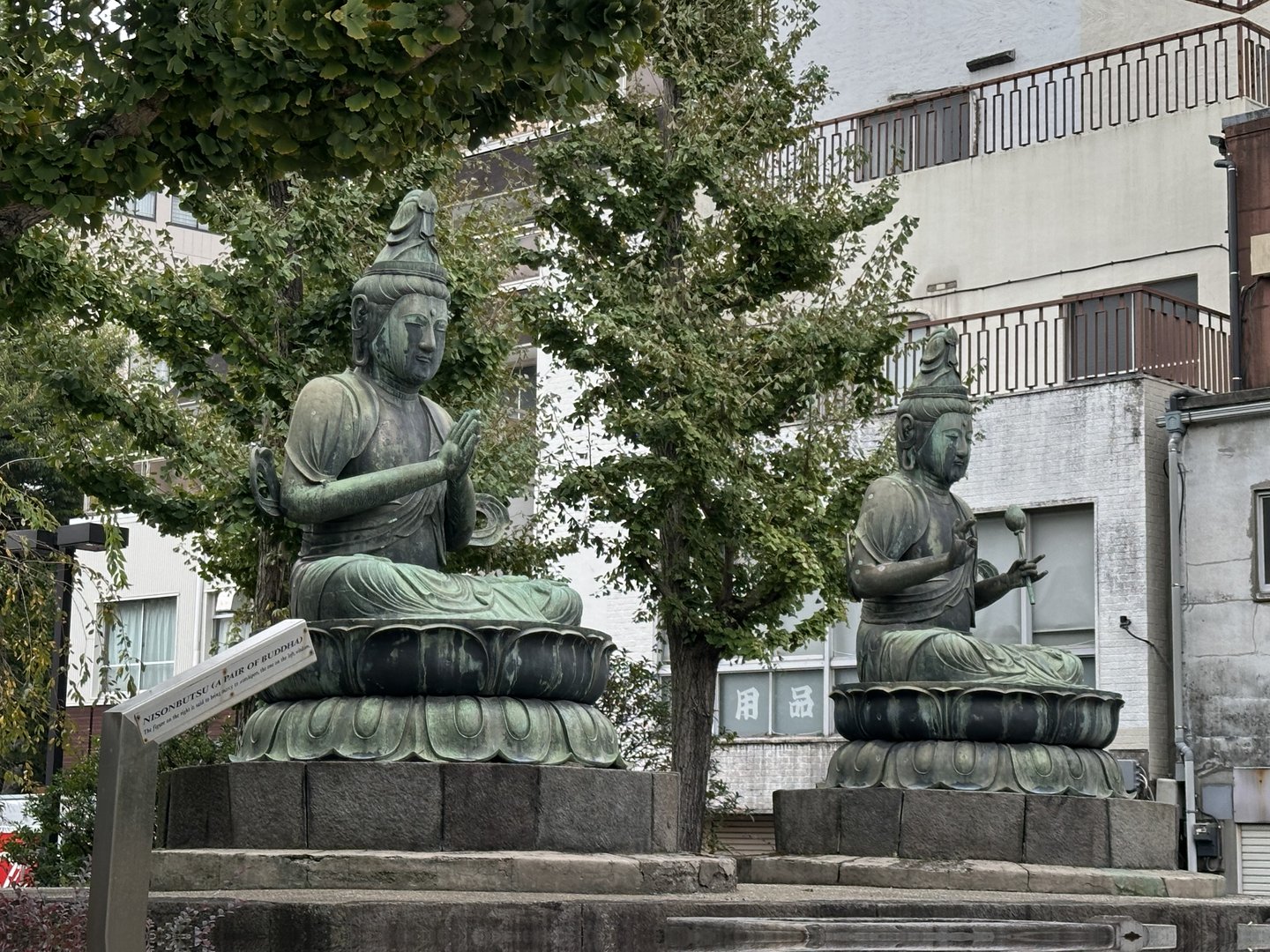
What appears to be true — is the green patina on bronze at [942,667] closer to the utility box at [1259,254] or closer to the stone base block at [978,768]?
the stone base block at [978,768]

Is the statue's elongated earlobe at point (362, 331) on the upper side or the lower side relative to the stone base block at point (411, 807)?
upper

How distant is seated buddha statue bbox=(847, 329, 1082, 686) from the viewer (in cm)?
1068

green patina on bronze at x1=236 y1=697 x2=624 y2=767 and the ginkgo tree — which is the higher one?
the ginkgo tree

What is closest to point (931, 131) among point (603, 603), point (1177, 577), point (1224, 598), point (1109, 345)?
point (1109, 345)

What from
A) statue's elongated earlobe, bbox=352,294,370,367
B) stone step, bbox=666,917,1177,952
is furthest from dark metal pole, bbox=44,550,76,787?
stone step, bbox=666,917,1177,952

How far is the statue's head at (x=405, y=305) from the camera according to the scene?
9.26m

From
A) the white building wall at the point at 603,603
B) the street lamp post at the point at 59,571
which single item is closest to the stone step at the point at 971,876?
the street lamp post at the point at 59,571

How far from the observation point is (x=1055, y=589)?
2222 centimetres

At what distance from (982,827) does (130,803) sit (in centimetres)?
594

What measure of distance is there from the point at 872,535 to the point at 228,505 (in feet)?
18.7

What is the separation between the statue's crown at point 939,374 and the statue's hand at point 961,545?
0.81 metres

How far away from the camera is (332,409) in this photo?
9055 mm

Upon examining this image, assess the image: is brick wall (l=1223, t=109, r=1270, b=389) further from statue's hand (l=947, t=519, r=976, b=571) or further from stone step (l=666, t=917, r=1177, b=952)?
stone step (l=666, t=917, r=1177, b=952)

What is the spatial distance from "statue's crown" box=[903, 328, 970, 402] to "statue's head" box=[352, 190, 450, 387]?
3183 mm
